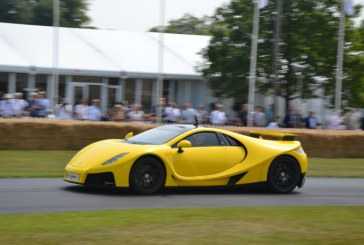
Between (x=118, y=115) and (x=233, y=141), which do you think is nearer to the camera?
(x=233, y=141)

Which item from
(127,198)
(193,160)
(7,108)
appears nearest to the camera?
(127,198)

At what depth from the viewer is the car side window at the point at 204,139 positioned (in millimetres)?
14375

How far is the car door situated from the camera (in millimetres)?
14086

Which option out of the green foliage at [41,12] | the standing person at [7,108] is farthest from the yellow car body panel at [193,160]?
the green foliage at [41,12]

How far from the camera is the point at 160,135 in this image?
14.4 meters

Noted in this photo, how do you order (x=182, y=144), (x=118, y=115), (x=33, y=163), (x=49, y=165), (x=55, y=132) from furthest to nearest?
1. (x=118, y=115)
2. (x=55, y=132)
3. (x=33, y=163)
4. (x=49, y=165)
5. (x=182, y=144)

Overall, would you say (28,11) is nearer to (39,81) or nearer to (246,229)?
(39,81)

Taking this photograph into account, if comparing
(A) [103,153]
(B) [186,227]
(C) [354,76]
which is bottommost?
(B) [186,227]

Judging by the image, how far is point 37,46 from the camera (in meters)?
38.4

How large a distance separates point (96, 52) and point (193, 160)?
86.2 ft

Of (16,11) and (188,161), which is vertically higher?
(16,11)

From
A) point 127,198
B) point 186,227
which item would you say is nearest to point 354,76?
point 127,198

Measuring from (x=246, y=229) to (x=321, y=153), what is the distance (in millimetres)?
16476

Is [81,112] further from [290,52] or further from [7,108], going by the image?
[290,52]
